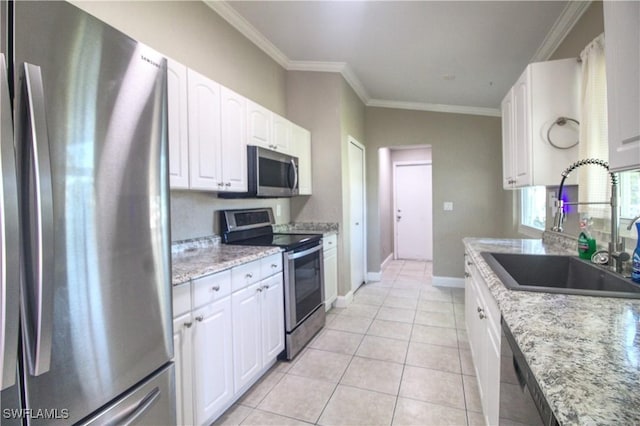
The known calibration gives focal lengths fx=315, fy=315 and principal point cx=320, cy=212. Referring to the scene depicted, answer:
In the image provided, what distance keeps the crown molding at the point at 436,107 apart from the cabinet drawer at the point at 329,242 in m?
2.31

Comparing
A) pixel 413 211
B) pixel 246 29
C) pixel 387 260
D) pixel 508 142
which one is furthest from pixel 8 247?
pixel 413 211

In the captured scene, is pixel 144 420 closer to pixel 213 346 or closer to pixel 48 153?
pixel 213 346

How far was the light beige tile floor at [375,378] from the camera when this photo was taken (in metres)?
1.87

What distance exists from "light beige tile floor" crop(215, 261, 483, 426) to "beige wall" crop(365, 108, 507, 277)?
1.37 m

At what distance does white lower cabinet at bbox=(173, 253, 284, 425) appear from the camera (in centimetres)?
151

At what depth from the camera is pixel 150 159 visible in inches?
47.1

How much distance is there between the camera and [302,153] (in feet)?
11.5

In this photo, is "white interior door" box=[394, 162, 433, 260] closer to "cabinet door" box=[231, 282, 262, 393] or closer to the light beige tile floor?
the light beige tile floor

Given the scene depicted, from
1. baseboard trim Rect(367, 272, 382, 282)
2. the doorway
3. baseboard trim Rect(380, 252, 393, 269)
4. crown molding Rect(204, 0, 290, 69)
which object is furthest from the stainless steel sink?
baseboard trim Rect(380, 252, 393, 269)

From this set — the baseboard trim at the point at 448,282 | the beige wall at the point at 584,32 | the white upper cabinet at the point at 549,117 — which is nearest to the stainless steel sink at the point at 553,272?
the white upper cabinet at the point at 549,117

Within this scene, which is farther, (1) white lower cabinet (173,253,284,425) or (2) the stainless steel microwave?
(2) the stainless steel microwave

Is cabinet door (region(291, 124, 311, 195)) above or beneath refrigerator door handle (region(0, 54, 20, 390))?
above

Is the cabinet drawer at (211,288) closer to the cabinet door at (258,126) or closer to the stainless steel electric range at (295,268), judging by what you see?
the stainless steel electric range at (295,268)

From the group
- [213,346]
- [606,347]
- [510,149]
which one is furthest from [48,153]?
[510,149]
